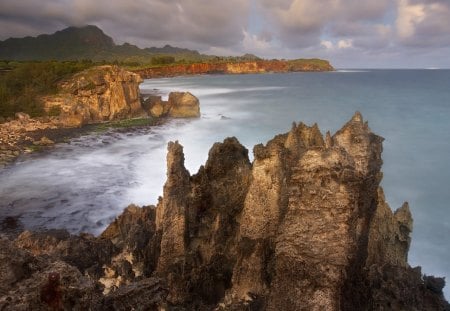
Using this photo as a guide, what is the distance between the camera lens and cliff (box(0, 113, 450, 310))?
21.2 feet

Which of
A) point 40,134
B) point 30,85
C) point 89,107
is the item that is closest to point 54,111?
point 89,107

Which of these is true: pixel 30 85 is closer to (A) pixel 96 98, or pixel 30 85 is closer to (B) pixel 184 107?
(A) pixel 96 98

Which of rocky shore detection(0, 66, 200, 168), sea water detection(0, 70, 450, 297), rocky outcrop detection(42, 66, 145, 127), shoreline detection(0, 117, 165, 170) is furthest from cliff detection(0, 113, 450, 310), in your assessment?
rocky outcrop detection(42, 66, 145, 127)

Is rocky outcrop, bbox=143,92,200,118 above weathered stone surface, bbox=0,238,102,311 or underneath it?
underneath

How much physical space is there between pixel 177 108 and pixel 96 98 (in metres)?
13.5

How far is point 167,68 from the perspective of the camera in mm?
168625

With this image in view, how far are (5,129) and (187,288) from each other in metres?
47.2

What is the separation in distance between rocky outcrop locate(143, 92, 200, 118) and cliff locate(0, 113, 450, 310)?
50788 millimetres

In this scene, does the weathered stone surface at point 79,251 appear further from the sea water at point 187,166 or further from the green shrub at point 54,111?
the green shrub at point 54,111

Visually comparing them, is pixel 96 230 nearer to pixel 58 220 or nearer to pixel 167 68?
pixel 58 220

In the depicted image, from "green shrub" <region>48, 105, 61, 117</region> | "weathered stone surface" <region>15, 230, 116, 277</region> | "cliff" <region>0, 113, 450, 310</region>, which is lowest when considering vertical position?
"green shrub" <region>48, 105, 61, 117</region>

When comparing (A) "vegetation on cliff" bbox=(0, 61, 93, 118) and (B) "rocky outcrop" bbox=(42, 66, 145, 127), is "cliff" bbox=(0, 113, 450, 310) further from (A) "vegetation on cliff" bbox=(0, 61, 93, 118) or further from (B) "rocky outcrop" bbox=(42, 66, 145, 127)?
(A) "vegetation on cliff" bbox=(0, 61, 93, 118)

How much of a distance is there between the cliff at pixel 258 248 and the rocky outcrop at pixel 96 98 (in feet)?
148

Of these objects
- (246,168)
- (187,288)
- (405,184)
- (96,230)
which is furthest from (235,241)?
(405,184)
